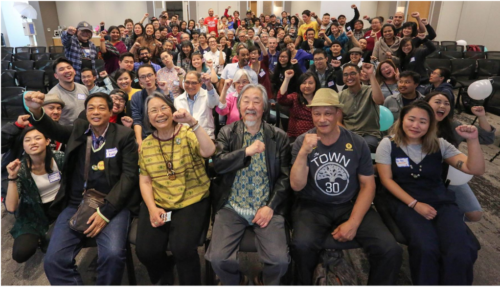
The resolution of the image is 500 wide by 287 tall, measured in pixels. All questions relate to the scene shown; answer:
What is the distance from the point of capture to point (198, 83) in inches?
115

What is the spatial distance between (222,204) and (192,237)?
0.31 metres

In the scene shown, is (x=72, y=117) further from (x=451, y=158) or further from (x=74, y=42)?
(x=451, y=158)

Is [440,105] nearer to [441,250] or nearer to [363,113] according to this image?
[363,113]

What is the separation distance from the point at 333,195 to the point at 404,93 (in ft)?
5.94

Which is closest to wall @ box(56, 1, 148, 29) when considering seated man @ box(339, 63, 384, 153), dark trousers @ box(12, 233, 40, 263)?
seated man @ box(339, 63, 384, 153)

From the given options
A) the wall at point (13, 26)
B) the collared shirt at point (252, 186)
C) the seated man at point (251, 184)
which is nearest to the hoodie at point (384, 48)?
the seated man at point (251, 184)

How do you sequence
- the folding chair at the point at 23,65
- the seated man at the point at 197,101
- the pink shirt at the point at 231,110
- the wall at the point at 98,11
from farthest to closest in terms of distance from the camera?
the wall at the point at 98,11 < the folding chair at the point at 23,65 < the pink shirt at the point at 231,110 < the seated man at the point at 197,101

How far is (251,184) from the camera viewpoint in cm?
188

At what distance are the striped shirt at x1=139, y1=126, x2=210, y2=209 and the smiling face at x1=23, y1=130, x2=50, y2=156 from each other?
755 mm

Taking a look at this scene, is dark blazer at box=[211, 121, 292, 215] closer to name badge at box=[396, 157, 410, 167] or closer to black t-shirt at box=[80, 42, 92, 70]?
name badge at box=[396, 157, 410, 167]

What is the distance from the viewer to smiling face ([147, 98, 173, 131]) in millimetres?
1807

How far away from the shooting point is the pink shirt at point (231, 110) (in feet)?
10.1

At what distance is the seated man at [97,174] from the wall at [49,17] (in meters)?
13.8

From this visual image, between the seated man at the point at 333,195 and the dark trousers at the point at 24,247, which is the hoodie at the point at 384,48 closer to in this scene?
the seated man at the point at 333,195
